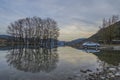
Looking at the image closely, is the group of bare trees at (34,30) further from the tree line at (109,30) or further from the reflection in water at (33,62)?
the reflection in water at (33,62)

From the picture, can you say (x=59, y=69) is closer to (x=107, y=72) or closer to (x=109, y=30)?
(x=107, y=72)

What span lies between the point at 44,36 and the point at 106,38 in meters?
37.5

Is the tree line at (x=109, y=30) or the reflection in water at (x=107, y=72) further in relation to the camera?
the tree line at (x=109, y=30)

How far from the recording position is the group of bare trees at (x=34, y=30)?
113206 millimetres

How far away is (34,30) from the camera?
11325cm

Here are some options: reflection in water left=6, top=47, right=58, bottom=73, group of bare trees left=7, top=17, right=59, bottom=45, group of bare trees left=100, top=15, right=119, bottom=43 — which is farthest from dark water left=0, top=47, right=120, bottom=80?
group of bare trees left=7, top=17, right=59, bottom=45

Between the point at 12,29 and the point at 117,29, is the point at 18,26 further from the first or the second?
the point at 117,29

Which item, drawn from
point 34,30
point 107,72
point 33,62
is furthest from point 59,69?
point 34,30

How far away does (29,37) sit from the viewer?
375ft

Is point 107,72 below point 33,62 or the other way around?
below

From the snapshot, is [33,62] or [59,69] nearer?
[59,69]

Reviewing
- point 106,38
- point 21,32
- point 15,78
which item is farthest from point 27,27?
point 15,78

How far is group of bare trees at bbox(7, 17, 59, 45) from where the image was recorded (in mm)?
113206

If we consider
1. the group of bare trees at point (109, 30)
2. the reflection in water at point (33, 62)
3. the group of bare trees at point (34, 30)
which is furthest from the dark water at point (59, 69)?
the group of bare trees at point (34, 30)
